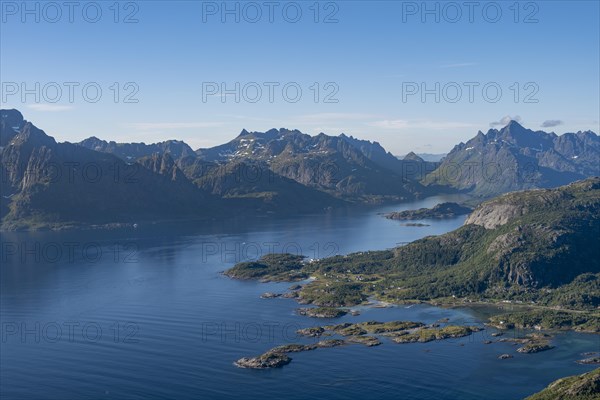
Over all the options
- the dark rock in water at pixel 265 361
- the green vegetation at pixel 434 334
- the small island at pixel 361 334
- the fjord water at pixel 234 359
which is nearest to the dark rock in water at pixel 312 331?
the small island at pixel 361 334

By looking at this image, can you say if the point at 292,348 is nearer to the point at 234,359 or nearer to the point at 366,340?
the point at 234,359

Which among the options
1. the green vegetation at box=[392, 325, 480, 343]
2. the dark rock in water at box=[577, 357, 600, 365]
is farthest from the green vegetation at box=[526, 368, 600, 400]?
the green vegetation at box=[392, 325, 480, 343]

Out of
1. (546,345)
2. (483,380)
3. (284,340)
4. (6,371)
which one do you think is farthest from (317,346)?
(6,371)

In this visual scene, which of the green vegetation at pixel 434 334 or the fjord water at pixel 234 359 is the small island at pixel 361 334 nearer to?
the green vegetation at pixel 434 334

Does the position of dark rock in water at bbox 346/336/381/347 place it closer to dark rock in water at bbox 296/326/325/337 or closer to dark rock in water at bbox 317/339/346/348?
dark rock in water at bbox 317/339/346/348

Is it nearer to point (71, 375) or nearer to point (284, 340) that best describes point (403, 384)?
point (284, 340)

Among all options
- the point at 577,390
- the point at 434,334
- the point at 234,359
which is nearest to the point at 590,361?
the point at 434,334
